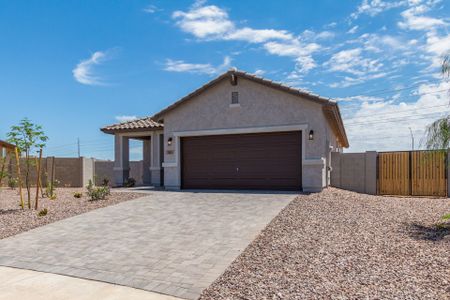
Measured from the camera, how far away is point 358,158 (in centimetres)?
1655

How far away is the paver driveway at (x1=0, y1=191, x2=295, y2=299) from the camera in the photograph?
18.2 ft

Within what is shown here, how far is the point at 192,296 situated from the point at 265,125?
1029cm

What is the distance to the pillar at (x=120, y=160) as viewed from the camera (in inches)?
798

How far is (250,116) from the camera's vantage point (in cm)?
1457

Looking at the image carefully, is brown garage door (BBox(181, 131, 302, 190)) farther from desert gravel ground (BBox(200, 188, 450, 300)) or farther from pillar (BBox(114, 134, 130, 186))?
pillar (BBox(114, 134, 130, 186))

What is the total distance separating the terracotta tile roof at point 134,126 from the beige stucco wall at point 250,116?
274 centimetres

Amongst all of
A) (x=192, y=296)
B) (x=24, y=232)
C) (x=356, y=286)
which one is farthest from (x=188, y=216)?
(x=356, y=286)

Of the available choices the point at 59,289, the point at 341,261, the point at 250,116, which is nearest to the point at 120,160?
the point at 250,116

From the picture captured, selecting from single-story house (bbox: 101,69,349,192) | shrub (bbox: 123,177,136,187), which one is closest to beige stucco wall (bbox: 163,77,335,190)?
single-story house (bbox: 101,69,349,192)

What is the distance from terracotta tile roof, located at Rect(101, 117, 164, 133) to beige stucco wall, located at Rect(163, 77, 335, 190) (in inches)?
108

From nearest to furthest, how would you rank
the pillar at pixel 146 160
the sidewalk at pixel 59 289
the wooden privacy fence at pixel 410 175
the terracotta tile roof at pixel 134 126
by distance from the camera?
the sidewalk at pixel 59 289 → the wooden privacy fence at pixel 410 175 → the terracotta tile roof at pixel 134 126 → the pillar at pixel 146 160

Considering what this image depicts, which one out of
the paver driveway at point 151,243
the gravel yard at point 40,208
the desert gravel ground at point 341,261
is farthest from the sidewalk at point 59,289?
the gravel yard at point 40,208

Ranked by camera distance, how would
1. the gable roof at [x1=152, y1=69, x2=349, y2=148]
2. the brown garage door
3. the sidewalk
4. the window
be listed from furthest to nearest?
the window
the brown garage door
the gable roof at [x1=152, y1=69, x2=349, y2=148]
the sidewalk

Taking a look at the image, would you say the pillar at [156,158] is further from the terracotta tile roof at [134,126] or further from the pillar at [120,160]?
the pillar at [120,160]
